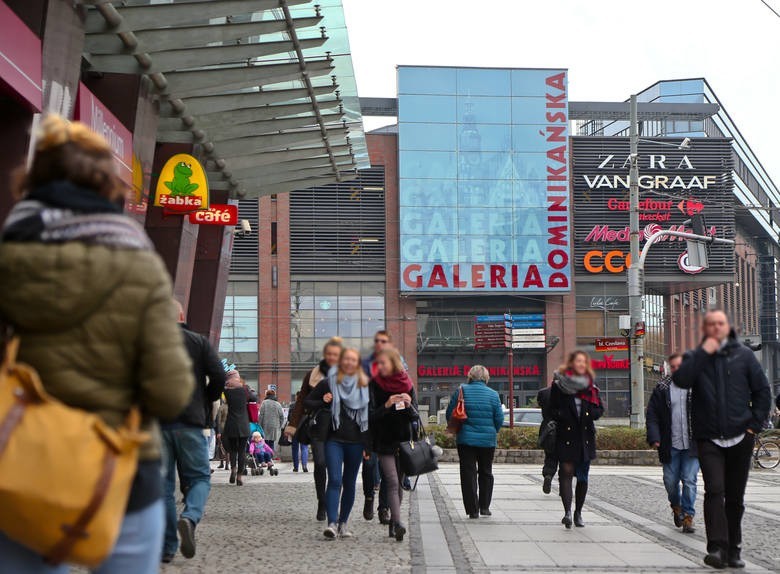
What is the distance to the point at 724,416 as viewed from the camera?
866cm

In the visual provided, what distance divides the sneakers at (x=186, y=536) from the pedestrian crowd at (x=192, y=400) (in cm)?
1

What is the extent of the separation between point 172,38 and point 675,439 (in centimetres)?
834

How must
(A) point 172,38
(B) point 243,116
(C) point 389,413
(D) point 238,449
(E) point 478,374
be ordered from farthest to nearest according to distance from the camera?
(B) point 243,116, (D) point 238,449, (A) point 172,38, (E) point 478,374, (C) point 389,413

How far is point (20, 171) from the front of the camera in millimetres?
3371

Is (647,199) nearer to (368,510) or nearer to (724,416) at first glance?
(368,510)

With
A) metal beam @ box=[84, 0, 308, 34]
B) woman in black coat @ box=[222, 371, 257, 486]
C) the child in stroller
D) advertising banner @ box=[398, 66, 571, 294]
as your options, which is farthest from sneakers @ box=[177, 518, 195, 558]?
advertising banner @ box=[398, 66, 571, 294]

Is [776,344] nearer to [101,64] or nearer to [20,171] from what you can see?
[101,64]

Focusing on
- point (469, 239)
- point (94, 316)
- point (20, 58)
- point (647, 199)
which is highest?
point (647, 199)

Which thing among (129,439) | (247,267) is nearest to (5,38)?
(129,439)

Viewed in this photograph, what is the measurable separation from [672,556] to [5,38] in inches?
290

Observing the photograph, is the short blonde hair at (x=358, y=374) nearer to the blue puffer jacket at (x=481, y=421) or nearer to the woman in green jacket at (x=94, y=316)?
the blue puffer jacket at (x=481, y=421)

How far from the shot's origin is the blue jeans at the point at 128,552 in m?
3.04

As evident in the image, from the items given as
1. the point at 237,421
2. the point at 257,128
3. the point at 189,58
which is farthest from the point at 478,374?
the point at 257,128

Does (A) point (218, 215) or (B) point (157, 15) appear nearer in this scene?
(B) point (157, 15)
